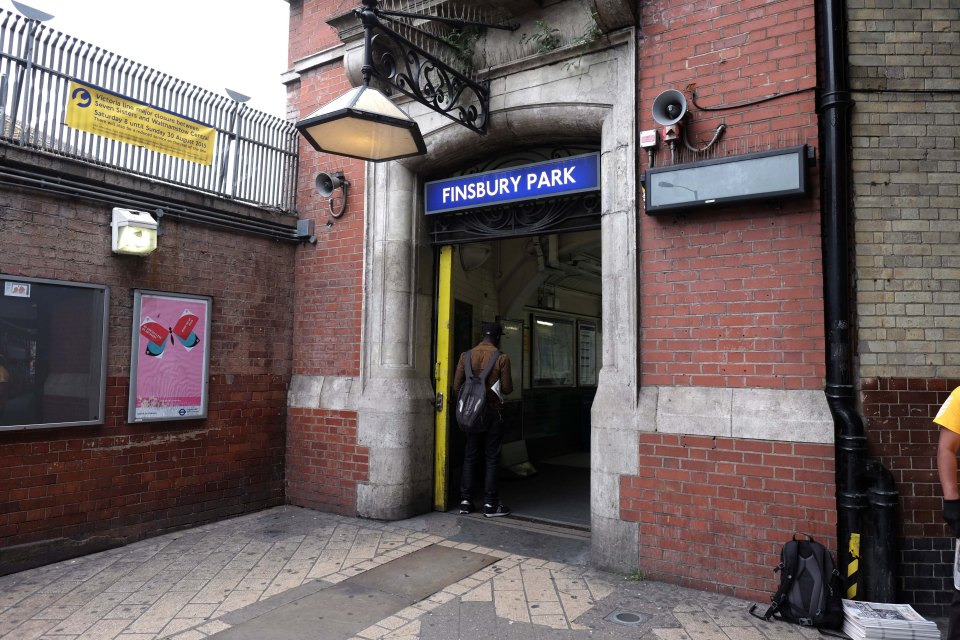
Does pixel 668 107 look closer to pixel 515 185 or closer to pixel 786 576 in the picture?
pixel 515 185

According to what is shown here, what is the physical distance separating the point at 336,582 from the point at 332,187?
13.9 feet

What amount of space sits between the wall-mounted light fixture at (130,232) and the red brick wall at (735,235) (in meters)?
4.37

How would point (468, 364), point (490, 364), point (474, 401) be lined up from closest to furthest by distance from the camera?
1. point (474, 401)
2. point (490, 364)
3. point (468, 364)

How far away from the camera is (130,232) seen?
18.2 ft

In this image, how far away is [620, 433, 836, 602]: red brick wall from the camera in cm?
429

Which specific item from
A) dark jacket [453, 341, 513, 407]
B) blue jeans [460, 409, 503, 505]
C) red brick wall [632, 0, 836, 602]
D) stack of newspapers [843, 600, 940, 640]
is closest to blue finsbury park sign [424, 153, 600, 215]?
red brick wall [632, 0, 836, 602]

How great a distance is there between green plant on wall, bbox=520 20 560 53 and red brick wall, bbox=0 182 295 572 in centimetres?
357

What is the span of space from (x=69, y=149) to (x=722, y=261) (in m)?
5.60

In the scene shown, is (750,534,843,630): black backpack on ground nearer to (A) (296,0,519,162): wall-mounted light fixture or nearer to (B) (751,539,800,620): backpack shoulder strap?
(B) (751,539,800,620): backpack shoulder strap

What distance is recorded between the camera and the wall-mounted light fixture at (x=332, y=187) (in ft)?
22.9

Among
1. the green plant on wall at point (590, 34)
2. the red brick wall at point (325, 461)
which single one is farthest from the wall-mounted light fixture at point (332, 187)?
the green plant on wall at point (590, 34)

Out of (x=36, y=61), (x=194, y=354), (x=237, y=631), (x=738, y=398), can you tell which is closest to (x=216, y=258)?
(x=194, y=354)

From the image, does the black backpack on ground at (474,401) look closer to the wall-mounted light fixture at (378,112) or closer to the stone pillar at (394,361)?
the stone pillar at (394,361)

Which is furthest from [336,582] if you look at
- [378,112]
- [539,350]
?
[539,350]
